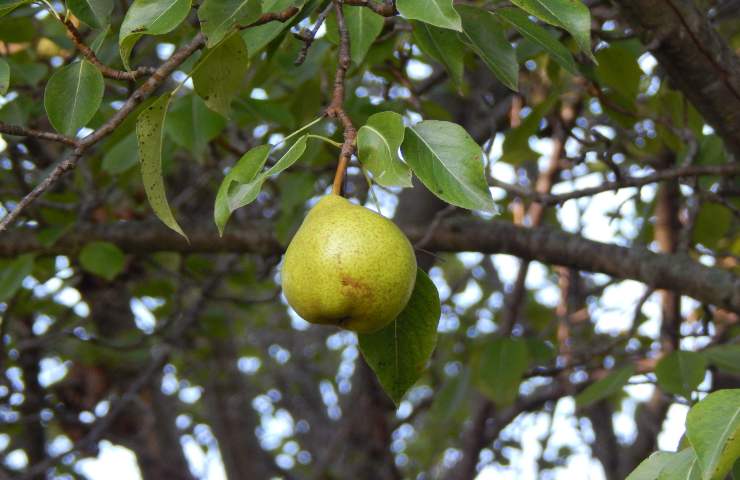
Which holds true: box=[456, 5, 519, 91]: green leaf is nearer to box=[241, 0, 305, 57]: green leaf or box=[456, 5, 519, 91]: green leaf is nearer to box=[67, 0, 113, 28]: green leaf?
box=[241, 0, 305, 57]: green leaf

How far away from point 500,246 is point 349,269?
1.72 m

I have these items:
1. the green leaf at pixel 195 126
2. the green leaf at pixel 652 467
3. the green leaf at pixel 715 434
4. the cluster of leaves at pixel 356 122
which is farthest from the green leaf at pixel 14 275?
the green leaf at pixel 715 434

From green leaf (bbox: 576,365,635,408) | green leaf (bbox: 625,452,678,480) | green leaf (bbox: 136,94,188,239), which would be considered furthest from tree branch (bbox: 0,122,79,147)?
green leaf (bbox: 576,365,635,408)

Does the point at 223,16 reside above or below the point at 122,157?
above

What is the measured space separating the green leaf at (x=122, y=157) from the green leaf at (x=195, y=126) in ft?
0.52

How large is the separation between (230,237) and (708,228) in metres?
1.74

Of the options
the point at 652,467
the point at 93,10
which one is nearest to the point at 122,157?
the point at 93,10

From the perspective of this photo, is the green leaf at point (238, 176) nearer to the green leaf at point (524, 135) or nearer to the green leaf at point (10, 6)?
the green leaf at point (10, 6)

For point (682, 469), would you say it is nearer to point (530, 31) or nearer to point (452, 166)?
point (452, 166)

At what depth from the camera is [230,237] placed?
3.20 m

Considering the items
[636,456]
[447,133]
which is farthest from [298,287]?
[636,456]

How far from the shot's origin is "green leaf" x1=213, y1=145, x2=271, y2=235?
1.38 meters

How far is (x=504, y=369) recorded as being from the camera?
3.12 m

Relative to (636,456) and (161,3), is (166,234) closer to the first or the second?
(161,3)
